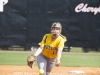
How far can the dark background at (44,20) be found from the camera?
41.4 feet

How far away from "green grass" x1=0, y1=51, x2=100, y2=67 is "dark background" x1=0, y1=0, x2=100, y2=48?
0.59m

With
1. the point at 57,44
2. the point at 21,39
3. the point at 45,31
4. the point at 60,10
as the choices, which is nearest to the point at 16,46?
the point at 21,39

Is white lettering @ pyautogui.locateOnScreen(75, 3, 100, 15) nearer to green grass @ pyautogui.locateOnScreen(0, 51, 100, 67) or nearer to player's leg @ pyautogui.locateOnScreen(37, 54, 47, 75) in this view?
green grass @ pyautogui.locateOnScreen(0, 51, 100, 67)

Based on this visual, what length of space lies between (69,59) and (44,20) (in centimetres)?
232

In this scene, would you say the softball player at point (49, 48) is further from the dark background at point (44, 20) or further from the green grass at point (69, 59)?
the dark background at point (44, 20)

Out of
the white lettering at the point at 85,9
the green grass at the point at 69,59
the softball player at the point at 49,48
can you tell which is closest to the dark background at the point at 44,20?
the white lettering at the point at 85,9

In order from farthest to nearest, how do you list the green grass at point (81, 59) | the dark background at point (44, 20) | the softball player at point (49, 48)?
1. the dark background at point (44, 20)
2. the green grass at point (81, 59)
3. the softball player at point (49, 48)

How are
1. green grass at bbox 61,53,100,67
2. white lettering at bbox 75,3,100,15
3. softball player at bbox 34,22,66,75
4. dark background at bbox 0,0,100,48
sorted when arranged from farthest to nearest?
1. dark background at bbox 0,0,100,48
2. white lettering at bbox 75,3,100,15
3. green grass at bbox 61,53,100,67
4. softball player at bbox 34,22,66,75

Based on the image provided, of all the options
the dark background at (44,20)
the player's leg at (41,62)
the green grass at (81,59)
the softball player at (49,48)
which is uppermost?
the dark background at (44,20)

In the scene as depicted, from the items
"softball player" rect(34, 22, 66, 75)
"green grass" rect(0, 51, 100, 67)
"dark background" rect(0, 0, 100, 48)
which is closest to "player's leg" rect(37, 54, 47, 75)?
"softball player" rect(34, 22, 66, 75)

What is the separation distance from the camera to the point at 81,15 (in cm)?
1262

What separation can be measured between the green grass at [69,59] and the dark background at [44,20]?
586 millimetres

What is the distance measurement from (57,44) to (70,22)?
24.2 feet

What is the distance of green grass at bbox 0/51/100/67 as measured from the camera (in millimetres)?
10316
